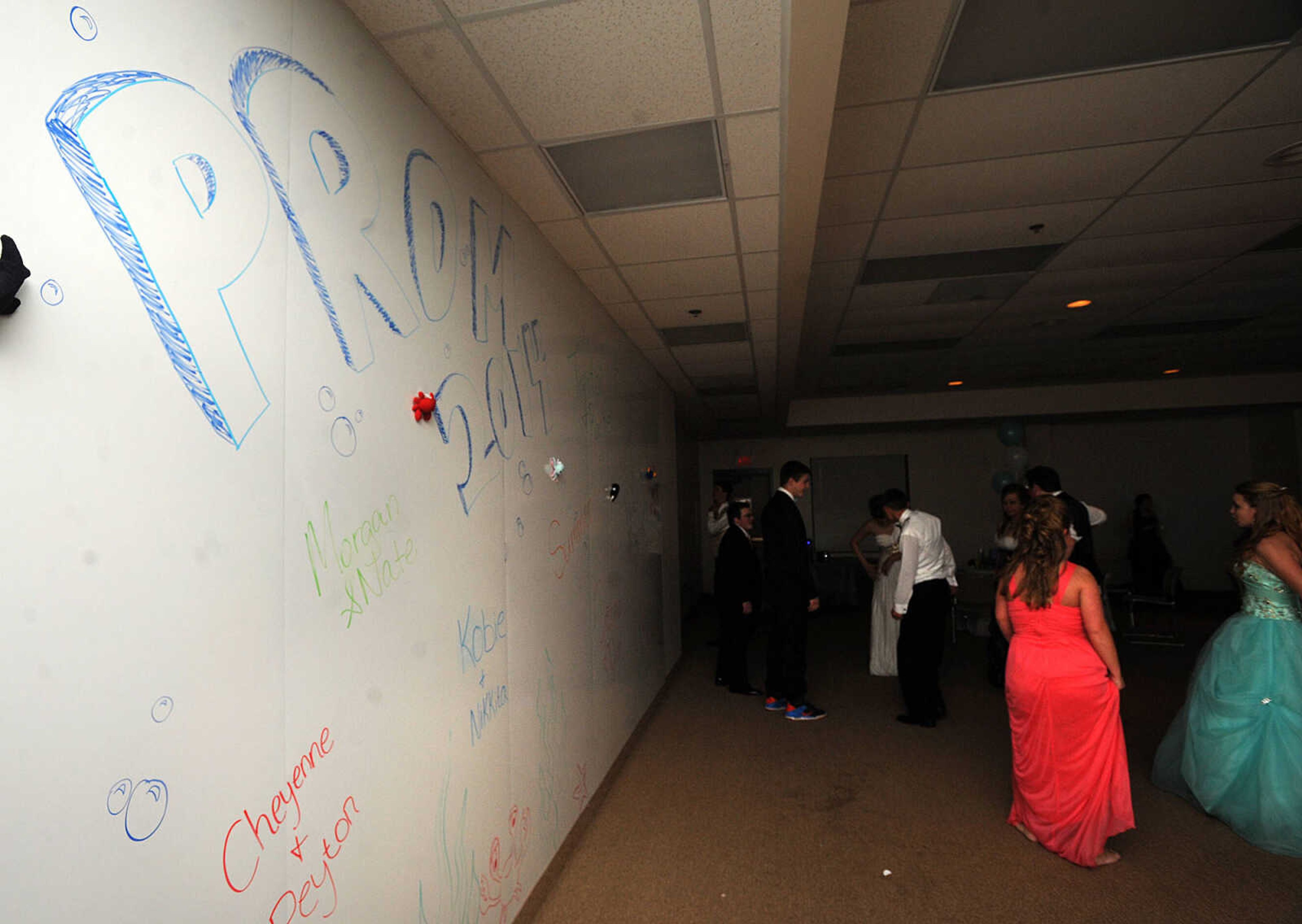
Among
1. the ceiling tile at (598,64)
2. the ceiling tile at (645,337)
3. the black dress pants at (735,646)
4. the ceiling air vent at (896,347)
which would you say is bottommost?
Result: the black dress pants at (735,646)

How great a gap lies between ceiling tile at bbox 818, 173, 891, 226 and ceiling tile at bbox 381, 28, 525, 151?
1423mm

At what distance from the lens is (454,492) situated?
183 centimetres

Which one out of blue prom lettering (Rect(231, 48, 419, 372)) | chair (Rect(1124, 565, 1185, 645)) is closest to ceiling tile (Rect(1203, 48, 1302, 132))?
A: blue prom lettering (Rect(231, 48, 419, 372))

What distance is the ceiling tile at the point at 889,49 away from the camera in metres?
1.89

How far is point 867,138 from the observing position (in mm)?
2553

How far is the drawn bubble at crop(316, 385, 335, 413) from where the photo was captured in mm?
1295

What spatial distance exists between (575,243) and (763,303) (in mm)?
1371

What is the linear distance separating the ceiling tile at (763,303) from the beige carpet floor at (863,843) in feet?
8.50

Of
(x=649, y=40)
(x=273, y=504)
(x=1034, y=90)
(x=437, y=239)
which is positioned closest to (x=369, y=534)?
(x=273, y=504)

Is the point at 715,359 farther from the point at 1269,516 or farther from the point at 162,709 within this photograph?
the point at 162,709

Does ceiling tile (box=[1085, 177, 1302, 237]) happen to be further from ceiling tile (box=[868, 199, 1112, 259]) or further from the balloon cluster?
the balloon cluster

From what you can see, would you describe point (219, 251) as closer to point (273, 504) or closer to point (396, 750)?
point (273, 504)

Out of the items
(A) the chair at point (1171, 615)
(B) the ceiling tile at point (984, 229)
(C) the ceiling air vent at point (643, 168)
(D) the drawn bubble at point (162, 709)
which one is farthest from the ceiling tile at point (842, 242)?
(A) the chair at point (1171, 615)

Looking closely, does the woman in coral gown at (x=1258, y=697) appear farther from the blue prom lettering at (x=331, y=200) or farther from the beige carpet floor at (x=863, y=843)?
the blue prom lettering at (x=331, y=200)
